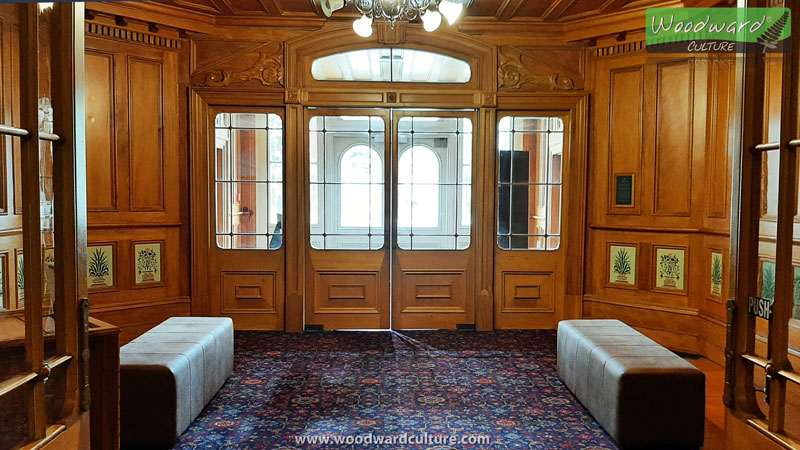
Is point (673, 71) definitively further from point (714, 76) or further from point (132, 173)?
point (132, 173)

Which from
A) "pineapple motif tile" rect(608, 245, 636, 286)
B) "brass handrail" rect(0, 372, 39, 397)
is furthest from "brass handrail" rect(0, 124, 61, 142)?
"pineapple motif tile" rect(608, 245, 636, 286)

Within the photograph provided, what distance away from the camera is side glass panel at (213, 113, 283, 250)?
5188 mm

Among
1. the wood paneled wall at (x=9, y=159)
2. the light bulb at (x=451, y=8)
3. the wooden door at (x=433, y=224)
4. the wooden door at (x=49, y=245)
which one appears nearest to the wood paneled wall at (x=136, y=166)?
the wooden door at (x=433, y=224)

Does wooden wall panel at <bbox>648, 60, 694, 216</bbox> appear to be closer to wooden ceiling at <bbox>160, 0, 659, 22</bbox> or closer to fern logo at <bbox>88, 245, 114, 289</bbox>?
wooden ceiling at <bbox>160, 0, 659, 22</bbox>

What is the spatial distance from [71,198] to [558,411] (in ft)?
9.60

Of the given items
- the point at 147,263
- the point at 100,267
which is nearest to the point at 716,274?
the point at 147,263

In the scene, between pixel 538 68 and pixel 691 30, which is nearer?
pixel 691 30

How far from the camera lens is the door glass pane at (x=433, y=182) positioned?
5316 millimetres

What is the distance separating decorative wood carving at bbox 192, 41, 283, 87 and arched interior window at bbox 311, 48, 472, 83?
0.36 meters

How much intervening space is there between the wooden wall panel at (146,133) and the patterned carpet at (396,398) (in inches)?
62.5

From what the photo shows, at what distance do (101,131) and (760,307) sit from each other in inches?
192

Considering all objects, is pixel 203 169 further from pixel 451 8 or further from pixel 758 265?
pixel 758 265

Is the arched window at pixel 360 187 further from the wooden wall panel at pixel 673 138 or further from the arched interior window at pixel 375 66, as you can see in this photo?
the wooden wall panel at pixel 673 138

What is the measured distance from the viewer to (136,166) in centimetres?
482
